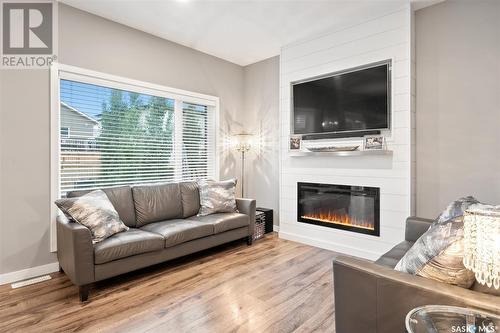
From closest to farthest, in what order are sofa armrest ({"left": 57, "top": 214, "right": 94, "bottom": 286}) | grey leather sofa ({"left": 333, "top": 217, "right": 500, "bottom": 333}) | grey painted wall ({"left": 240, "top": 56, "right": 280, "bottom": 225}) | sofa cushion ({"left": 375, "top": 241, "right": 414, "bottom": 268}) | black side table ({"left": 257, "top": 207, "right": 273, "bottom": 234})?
grey leather sofa ({"left": 333, "top": 217, "right": 500, "bottom": 333}) < sofa cushion ({"left": 375, "top": 241, "right": 414, "bottom": 268}) < sofa armrest ({"left": 57, "top": 214, "right": 94, "bottom": 286}) < black side table ({"left": 257, "top": 207, "right": 273, "bottom": 234}) < grey painted wall ({"left": 240, "top": 56, "right": 280, "bottom": 225})

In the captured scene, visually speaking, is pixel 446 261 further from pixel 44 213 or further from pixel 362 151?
pixel 44 213

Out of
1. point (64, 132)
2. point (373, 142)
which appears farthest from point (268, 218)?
point (64, 132)

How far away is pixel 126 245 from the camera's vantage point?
2.61 metres

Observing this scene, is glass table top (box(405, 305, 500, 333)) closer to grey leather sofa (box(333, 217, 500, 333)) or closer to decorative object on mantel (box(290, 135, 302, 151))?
grey leather sofa (box(333, 217, 500, 333))

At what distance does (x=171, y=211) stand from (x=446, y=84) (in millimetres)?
3503

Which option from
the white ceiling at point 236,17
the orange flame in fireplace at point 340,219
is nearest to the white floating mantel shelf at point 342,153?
the orange flame in fireplace at point 340,219

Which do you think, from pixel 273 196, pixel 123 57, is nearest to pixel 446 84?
pixel 273 196

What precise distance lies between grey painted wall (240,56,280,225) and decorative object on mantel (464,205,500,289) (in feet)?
11.3

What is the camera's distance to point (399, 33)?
3.16 meters

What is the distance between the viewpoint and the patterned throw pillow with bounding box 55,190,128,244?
8.44 ft

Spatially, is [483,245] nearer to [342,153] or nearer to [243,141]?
[342,153]

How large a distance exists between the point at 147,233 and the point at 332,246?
2.35 meters

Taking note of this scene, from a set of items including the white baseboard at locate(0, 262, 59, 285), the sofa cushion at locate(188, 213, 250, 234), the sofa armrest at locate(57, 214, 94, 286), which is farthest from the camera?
the sofa cushion at locate(188, 213, 250, 234)

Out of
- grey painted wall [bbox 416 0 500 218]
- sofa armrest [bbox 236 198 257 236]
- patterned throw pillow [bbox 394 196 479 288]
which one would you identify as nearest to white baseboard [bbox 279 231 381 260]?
sofa armrest [bbox 236 198 257 236]
